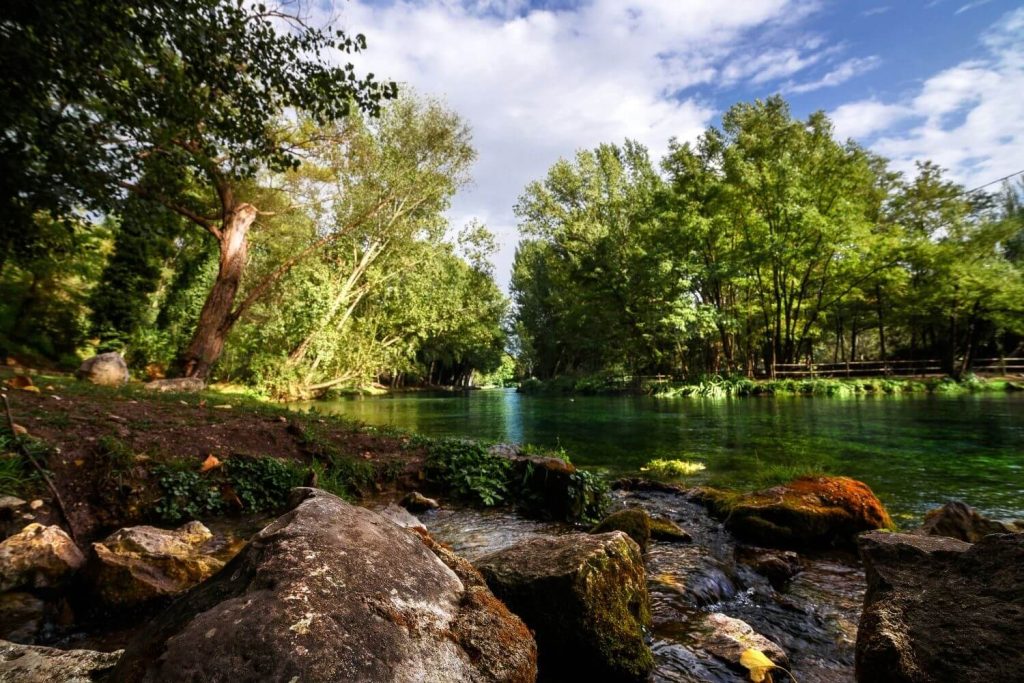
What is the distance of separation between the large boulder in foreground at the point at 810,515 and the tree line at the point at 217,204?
26.2 feet

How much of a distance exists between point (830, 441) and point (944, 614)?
36.0 feet

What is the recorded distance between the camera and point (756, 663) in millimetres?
2941

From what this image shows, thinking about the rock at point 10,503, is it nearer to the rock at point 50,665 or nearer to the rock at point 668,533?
the rock at point 50,665

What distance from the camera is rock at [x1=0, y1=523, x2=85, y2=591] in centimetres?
337

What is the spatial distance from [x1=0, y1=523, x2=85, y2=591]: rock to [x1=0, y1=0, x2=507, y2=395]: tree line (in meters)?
5.79

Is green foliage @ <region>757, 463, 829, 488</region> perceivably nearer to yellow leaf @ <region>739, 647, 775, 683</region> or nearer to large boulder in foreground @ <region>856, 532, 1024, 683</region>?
large boulder in foreground @ <region>856, 532, 1024, 683</region>

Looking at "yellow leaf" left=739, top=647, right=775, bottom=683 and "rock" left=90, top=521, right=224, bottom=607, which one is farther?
"rock" left=90, top=521, right=224, bottom=607

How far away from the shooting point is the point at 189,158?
9.16m

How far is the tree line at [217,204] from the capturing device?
6.65 metres

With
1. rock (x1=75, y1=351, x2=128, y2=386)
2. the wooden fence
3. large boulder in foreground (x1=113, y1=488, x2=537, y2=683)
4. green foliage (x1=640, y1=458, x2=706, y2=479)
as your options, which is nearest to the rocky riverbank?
large boulder in foreground (x1=113, y1=488, x2=537, y2=683)

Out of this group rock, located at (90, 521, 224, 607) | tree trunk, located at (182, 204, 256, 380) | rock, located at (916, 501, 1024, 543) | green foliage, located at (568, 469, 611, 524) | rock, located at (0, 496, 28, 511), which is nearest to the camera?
rock, located at (90, 521, 224, 607)

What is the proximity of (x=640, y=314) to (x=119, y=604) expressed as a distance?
112 ft

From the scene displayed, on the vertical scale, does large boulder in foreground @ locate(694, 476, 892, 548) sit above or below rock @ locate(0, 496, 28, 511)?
below

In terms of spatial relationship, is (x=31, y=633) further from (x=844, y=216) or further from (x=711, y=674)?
(x=844, y=216)
